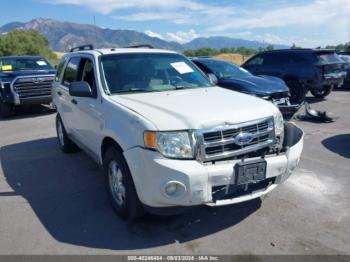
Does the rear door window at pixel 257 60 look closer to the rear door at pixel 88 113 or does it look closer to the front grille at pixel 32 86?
the front grille at pixel 32 86

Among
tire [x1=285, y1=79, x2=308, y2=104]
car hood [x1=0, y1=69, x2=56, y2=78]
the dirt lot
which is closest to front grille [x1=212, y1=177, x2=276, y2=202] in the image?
the dirt lot

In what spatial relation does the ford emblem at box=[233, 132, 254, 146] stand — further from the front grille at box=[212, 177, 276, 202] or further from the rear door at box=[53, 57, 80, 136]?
the rear door at box=[53, 57, 80, 136]

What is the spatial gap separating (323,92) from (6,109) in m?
10.7

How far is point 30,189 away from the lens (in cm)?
493

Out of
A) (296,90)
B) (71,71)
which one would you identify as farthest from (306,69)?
(71,71)

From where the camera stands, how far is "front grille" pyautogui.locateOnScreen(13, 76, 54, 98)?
34.6 feet

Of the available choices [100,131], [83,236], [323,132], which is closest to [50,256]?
[83,236]

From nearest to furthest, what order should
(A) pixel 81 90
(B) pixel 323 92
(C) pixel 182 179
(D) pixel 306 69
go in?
(C) pixel 182 179, (A) pixel 81 90, (D) pixel 306 69, (B) pixel 323 92

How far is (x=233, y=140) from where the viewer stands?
335 centimetres

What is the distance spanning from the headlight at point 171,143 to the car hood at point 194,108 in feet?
0.24

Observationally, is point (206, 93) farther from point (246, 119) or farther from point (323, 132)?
point (323, 132)

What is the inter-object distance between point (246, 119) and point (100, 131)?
5.66 ft

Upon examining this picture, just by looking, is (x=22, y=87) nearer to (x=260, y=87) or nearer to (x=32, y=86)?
(x=32, y=86)

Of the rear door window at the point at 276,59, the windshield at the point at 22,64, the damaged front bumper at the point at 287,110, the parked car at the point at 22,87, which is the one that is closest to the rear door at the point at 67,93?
the damaged front bumper at the point at 287,110
